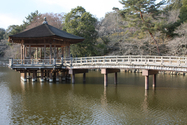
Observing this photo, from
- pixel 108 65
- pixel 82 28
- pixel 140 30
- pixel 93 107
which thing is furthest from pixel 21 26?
pixel 93 107

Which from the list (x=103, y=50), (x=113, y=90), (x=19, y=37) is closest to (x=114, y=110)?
(x=113, y=90)

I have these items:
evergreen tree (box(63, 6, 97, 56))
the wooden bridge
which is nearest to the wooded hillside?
evergreen tree (box(63, 6, 97, 56))

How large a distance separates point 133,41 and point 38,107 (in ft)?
94.8

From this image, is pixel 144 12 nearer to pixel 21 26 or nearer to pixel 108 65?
pixel 108 65

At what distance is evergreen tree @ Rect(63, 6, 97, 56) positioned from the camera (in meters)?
32.9

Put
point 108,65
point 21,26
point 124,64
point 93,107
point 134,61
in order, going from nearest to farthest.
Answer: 1. point 93,107
2. point 134,61
3. point 124,64
4. point 108,65
5. point 21,26

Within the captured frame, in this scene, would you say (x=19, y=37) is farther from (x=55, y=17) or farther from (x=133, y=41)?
(x=55, y=17)

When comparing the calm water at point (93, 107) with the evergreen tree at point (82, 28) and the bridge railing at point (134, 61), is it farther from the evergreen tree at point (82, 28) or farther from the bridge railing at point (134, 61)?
the evergreen tree at point (82, 28)

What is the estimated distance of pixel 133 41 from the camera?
125ft

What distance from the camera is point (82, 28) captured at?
32625 millimetres

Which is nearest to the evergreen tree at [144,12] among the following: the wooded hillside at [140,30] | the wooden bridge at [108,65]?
the wooded hillside at [140,30]

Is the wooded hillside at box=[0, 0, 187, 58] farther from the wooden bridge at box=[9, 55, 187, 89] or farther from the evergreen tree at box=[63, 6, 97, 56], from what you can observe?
the wooden bridge at box=[9, 55, 187, 89]

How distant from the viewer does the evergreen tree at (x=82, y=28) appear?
108ft

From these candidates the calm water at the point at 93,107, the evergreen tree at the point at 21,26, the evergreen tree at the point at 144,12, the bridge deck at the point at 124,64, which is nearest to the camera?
the calm water at the point at 93,107
